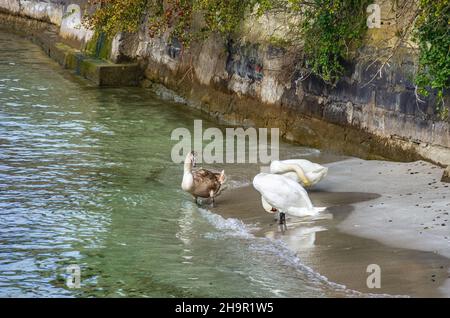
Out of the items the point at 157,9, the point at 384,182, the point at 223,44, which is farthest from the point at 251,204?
the point at 157,9

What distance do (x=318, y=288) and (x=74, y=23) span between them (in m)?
17.9

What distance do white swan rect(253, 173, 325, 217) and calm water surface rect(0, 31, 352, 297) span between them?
52 cm

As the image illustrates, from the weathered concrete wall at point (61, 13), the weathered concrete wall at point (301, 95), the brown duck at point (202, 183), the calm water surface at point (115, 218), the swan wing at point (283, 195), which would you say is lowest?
the calm water surface at point (115, 218)

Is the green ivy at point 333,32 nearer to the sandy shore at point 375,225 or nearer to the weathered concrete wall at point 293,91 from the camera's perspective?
the weathered concrete wall at point 293,91

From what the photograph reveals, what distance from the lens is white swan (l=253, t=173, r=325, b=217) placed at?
1234 cm

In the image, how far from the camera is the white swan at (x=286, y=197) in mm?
12336

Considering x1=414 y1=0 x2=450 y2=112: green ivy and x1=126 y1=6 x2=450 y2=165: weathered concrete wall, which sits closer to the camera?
x1=414 y1=0 x2=450 y2=112: green ivy

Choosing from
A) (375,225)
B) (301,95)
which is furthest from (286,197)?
(301,95)

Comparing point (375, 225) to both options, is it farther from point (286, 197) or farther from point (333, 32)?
point (333, 32)

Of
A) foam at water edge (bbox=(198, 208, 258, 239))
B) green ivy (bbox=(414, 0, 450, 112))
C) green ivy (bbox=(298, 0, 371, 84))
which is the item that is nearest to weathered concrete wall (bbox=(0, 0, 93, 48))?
green ivy (bbox=(298, 0, 371, 84))

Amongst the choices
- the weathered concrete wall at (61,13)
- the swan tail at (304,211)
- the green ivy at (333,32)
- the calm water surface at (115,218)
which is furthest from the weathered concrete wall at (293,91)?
the swan tail at (304,211)

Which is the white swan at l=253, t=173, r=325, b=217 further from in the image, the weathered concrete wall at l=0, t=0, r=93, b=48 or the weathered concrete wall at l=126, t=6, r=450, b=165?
the weathered concrete wall at l=0, t=0, r=93, b=48

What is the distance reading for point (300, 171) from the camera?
1365 cm

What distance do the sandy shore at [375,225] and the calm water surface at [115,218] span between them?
32 centimetres
